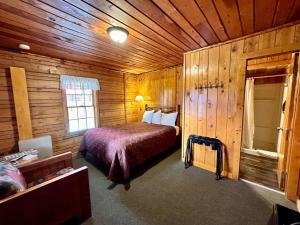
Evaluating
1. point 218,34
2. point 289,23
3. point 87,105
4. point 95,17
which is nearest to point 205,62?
point 218,34

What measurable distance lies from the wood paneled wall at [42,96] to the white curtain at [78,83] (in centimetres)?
11

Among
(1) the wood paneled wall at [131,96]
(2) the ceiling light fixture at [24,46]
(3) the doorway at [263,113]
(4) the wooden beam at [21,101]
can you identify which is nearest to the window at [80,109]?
(4) the wooden beam at [21,101]

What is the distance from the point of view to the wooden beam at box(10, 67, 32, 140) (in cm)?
257

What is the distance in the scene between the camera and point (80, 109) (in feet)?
12.0

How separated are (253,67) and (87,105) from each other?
426cm

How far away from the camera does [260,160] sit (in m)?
3.15

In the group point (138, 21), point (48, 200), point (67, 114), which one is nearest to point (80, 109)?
point (67, 114)

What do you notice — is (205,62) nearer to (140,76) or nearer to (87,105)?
(140,76)

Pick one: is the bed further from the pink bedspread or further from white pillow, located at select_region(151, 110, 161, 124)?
white pillow, located at select_region(151, 110, 161, 124)

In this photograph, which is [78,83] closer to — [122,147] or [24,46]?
[24,46]

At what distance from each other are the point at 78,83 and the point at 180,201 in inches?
131

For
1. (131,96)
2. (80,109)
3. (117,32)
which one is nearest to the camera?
(117,32)

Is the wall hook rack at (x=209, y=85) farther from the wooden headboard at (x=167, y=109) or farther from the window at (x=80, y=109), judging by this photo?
the window at (x=80, y=109)

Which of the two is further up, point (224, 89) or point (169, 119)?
point (224, 89)
